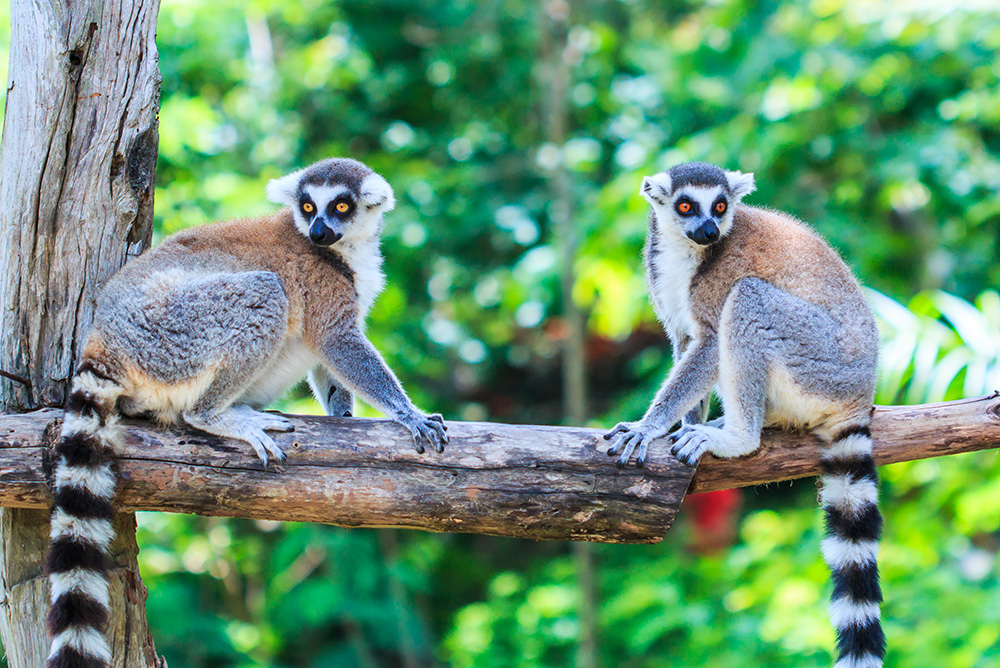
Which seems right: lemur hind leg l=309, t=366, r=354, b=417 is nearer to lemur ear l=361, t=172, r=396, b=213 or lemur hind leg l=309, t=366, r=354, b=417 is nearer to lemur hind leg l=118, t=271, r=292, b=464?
lemur hind leg l=118, t=271, r=292, b=464

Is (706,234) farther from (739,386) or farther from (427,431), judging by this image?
(427,431)

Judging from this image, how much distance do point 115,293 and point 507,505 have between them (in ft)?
5.78

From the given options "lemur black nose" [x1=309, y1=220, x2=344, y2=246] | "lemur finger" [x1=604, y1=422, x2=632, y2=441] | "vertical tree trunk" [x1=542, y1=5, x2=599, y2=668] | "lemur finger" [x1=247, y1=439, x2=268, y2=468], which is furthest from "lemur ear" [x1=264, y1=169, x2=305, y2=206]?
"vertical tree trunk" [x1=542, y1=5, x2=599, y2=668]

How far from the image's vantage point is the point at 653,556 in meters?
7.72

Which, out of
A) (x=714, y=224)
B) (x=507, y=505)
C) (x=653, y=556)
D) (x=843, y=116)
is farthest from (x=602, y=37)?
(x=507, y=505)

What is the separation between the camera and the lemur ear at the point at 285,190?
12.5 ft

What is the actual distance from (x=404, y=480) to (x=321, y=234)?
47.6 inches

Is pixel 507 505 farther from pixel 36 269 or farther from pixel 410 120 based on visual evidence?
pixel 410 120

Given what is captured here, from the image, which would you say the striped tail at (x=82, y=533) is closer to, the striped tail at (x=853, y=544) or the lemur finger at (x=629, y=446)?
the lemur finger at (x=629, y=446)

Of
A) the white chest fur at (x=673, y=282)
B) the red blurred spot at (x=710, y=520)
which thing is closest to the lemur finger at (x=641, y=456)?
the white chest fur at (x=673, y=282)

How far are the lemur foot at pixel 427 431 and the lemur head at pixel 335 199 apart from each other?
98 cm

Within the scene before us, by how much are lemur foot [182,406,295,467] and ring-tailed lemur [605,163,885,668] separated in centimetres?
131

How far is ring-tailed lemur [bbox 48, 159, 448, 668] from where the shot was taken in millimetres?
2625

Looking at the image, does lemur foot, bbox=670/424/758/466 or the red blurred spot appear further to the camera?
the red blurred spot
